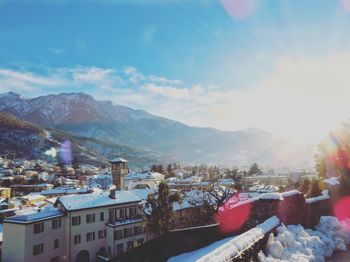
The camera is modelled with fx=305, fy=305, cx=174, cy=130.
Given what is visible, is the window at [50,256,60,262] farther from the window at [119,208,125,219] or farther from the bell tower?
the bell tower

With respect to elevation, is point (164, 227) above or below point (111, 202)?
below

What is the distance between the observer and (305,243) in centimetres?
820

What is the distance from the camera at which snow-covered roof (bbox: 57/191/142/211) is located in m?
34.4

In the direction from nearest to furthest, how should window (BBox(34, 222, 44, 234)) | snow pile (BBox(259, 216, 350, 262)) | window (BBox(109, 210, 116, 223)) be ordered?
snow pile (BBox(259, 216, 350, 262)) → window (BBox(34, 222, 44, 234)) → window (BBox(109, 210, 116, 223))

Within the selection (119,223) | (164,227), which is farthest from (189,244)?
(119,223)

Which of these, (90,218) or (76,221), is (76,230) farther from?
(90,218)

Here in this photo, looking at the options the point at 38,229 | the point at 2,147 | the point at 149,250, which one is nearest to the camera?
the point at 149,250

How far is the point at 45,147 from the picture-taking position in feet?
647

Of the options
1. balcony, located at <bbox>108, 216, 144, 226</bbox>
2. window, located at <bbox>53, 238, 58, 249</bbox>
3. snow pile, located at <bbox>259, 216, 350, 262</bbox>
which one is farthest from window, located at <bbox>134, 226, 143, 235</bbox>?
snow pile, located at <bbox>259, 216, 350, 262</bbox>

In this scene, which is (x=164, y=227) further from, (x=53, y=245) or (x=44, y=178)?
(x=44, y=178)

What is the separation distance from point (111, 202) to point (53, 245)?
7.96 metres

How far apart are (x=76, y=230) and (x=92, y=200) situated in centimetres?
405

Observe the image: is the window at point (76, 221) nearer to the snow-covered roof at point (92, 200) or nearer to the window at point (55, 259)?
the snow-covered roof at point (92, 200)

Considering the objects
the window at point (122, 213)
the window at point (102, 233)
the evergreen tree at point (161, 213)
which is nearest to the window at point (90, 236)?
the window at point (102, 233)
